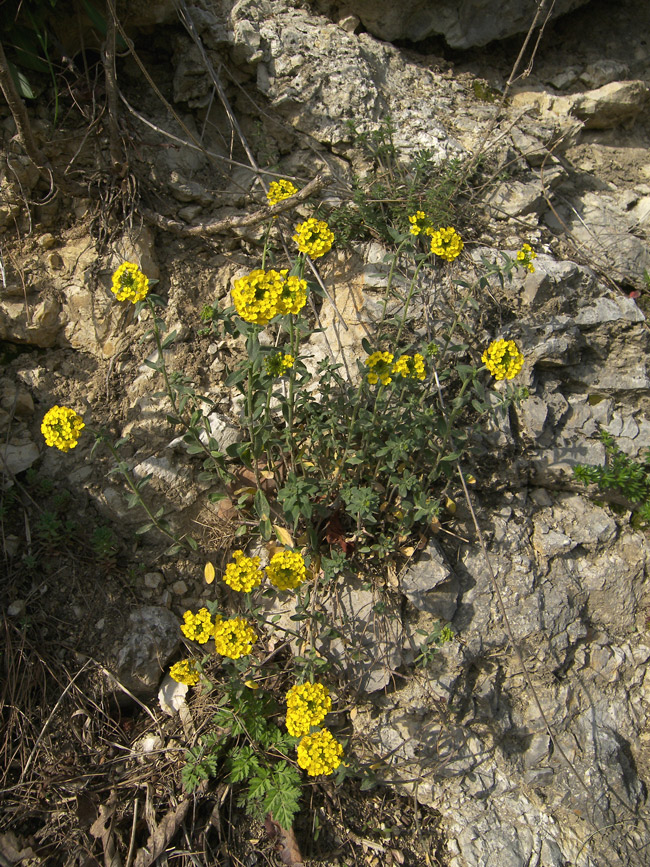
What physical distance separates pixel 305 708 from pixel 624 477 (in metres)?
2.29

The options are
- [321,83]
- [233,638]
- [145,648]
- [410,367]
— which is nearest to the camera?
[233,638]

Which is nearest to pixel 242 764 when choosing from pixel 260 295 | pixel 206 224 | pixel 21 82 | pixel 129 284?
pixel 260 295

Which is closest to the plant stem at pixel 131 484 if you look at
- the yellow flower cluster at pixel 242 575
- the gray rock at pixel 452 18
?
the yellow flower cluster at pixel 242 575

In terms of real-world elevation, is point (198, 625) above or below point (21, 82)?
below

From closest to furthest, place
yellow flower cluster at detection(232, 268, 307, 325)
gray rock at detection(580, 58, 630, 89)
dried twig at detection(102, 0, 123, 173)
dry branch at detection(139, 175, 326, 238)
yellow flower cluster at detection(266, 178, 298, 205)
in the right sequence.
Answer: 1. yellow flower cluster at detection(232, 268, 307, 325)
2. yellow flower cluster at detection(266, 178, 298, 205)
3. dried twig at detection(102, 0, 123, 173)
4. dry branch at detection(139, 175, 326, 238)
5. gray rock at detection(580, 58, 630, 89)

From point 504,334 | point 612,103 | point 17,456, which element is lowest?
point 17,456

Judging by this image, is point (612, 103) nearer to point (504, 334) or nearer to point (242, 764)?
point (504, 334)

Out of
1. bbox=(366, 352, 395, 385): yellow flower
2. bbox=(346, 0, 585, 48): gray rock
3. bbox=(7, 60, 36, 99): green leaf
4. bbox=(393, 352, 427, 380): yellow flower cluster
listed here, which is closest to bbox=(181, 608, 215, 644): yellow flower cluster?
bbox=(366, 352, 395, 385): yellow flower

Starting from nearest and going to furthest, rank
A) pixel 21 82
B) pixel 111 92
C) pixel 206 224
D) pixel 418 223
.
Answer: pixel 418 223 < pixel 21 82 < pixel 111 92 < pixel 206 224

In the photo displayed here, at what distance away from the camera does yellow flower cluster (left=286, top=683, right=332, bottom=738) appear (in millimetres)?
2492

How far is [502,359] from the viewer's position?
2652mm

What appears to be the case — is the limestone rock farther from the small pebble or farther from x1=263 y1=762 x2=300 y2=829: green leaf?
x1=263 y1=762 x2=300 y2=829: green leaf

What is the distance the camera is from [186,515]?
3.41 m

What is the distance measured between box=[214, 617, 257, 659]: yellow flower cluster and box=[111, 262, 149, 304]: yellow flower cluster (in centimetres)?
157
